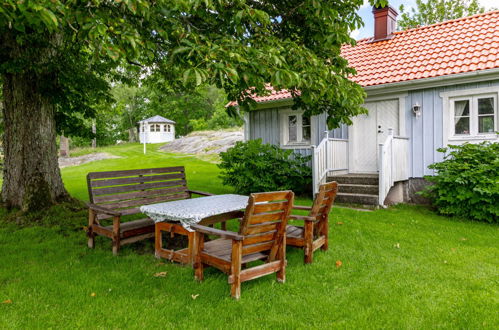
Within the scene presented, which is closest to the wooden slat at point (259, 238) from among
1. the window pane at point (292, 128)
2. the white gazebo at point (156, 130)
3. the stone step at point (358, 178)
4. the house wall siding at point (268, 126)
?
the stone step at point (358, 178)

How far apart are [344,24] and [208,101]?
47141 millimetres

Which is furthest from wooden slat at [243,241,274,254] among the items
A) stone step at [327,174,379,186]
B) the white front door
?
the white front door

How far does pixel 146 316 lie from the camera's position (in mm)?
3178

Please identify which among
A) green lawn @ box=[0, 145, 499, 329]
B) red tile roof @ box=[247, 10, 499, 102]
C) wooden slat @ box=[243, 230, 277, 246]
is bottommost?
green lawn @ box=[0, 145, 499, 329]

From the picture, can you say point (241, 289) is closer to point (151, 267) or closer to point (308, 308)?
point (308, 308)

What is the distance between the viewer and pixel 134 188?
5766mm

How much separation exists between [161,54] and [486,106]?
767 cm

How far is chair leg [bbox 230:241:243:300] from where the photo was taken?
3.47 meters

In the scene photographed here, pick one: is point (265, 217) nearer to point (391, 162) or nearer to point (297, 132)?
point (391, 162)

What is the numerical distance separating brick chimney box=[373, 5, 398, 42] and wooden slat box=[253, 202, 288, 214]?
1042 cm

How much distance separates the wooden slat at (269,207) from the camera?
3475 mm

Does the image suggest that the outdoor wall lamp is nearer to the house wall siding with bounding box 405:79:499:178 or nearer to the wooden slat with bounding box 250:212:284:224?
the house wall siding with bounding box 405:79:499:178

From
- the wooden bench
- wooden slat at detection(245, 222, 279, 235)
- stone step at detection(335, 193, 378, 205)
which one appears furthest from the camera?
stone step at detection(335, 193, 378, 205)

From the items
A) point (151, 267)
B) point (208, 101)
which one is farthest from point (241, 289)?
point (208, 101)
